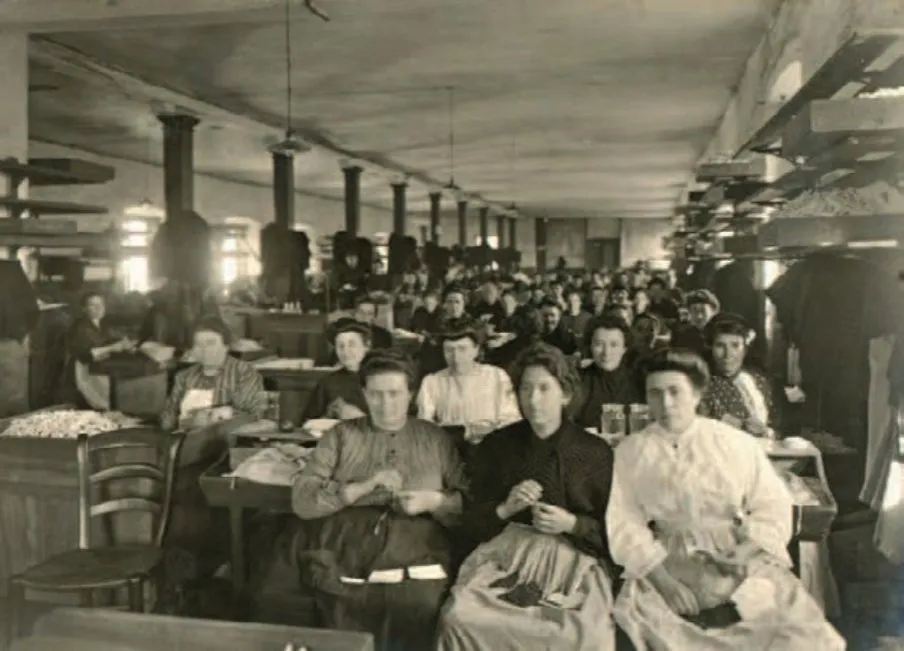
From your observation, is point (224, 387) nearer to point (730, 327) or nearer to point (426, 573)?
point (426, 573)

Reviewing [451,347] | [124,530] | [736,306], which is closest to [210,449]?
[124,530]

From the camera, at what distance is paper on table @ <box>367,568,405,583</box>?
13.3 feet

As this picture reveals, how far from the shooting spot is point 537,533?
395 centimetres

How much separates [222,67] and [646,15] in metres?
3.69

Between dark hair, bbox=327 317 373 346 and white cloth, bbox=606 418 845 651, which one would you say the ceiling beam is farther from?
white cloth, bbox=606 418 845 651

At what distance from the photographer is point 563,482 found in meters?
4.00

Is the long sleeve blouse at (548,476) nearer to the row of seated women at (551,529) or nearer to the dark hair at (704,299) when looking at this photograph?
the row of seated women at (551,529)

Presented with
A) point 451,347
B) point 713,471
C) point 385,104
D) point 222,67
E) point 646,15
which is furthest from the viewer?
point 385,104

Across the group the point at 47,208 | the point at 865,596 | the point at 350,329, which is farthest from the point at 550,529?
the point at 47,208

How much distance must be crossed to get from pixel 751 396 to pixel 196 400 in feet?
10.7

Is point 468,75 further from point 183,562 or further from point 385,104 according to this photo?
point 183,562

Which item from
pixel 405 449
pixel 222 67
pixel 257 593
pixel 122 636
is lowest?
pixel 257 593

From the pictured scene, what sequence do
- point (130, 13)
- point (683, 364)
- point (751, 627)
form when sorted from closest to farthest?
point (751, 627) < point (683, 364) < point (130, 13)

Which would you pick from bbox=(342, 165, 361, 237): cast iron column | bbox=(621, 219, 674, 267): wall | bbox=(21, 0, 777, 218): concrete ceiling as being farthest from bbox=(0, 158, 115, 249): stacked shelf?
bbox=(621, 219, 674, 267): wall
